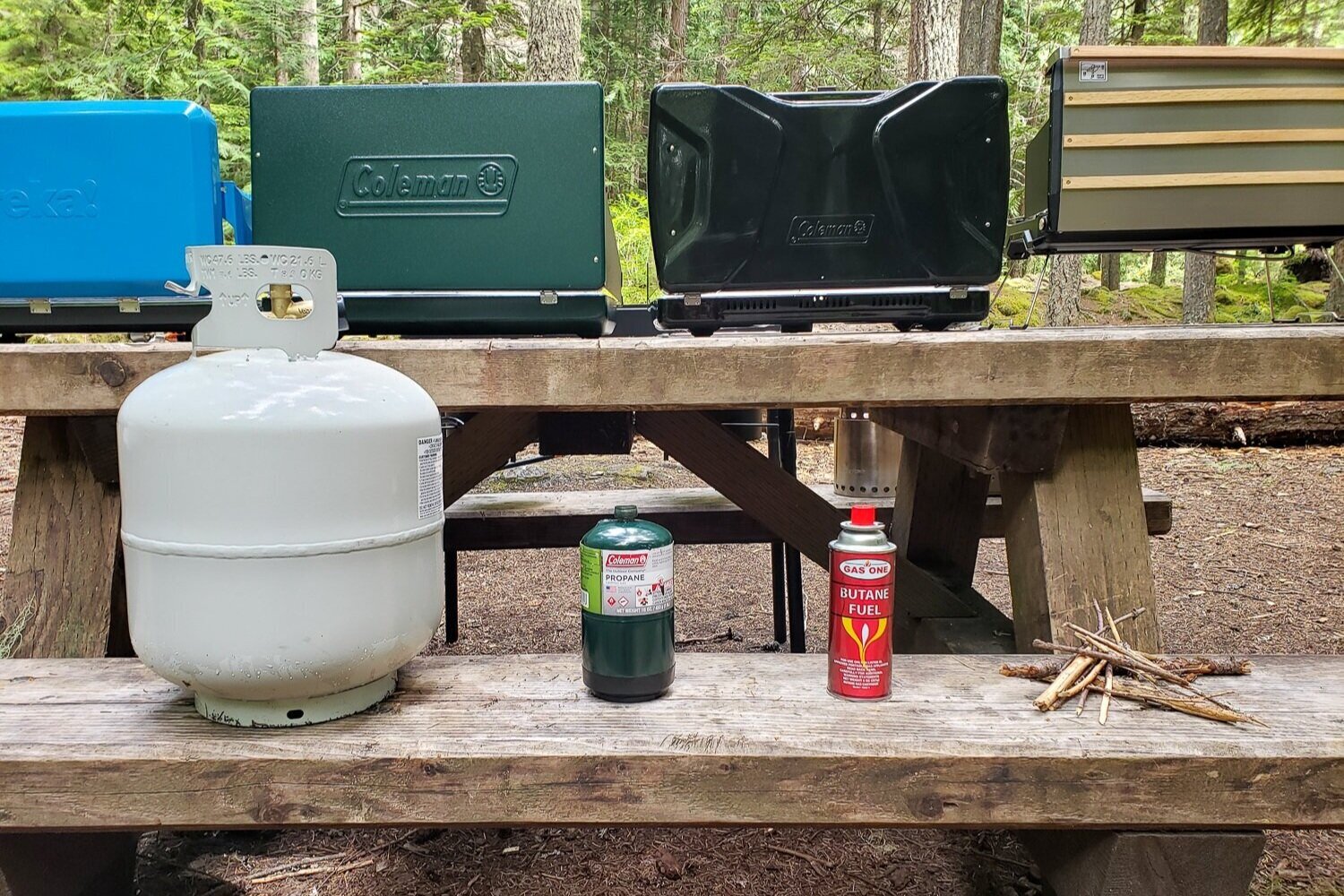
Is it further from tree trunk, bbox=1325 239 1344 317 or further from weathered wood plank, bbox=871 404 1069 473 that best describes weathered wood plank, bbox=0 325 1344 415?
tree trunk, bbox=1325 239 1344 317

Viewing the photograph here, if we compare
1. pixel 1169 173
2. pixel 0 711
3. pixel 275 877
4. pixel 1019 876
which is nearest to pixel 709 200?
pixel 1169 173

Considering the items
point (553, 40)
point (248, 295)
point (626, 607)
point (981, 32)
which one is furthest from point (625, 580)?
point (981, 32)

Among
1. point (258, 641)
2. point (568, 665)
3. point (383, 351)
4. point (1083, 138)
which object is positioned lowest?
point (568, 665)

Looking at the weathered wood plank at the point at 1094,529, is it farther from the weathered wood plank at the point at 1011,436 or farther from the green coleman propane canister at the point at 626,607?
the green coleman propane canister at the point at 626,607

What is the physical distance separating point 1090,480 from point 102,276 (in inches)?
63.4

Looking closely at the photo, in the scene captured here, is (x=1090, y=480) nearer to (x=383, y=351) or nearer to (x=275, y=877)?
(x=383, y=351)

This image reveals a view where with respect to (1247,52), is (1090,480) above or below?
below

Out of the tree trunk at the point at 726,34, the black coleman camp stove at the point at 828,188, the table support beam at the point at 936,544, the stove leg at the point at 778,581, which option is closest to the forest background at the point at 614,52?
the tree trunk at the point at 726,34

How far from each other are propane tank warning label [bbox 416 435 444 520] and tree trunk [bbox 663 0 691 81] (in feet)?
36.4

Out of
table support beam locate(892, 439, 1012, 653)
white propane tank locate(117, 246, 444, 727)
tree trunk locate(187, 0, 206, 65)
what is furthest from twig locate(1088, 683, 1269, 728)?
tree trunk locate(187, 0, 206, 65)

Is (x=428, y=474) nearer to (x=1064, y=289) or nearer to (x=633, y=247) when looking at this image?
(x=633, y=247)

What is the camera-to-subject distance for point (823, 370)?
1149 mm

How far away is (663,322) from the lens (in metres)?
1.44

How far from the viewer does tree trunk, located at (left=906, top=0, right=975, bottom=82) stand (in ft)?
22.2
